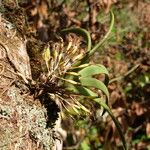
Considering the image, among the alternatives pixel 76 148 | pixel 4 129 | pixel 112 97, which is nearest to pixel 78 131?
pixel 76 148

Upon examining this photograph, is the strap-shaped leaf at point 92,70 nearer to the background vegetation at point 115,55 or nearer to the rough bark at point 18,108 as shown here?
the rough bark at point 18,108

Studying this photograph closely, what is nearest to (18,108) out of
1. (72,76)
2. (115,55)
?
(72,76)

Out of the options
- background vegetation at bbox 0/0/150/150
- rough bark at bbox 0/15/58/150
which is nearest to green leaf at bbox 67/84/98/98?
rough bark at bbox 0/15/58/150

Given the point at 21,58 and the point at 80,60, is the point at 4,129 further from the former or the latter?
the point at 80,60

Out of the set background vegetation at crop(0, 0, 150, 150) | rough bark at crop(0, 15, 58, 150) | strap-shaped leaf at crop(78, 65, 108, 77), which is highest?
background vegetation at crop(0, 0, 150, 150)

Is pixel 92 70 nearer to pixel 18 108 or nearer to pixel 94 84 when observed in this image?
pixel 94 84

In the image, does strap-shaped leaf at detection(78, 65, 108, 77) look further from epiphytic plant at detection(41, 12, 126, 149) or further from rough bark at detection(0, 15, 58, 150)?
rough bark at detection(0, 15, 58, 150)

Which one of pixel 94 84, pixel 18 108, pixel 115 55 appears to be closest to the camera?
pixel 18 108

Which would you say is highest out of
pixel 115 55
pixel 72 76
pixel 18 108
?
pixel 115 55
